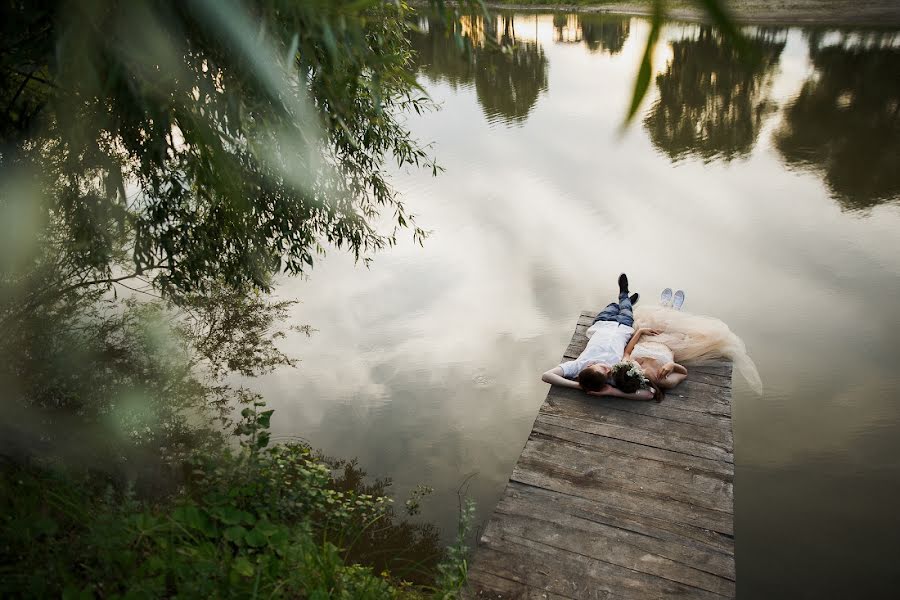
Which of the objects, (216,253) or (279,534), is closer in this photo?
(279,534)

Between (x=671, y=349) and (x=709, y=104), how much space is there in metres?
11.5

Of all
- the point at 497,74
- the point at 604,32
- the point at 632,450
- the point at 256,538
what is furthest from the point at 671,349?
the point at 604,32

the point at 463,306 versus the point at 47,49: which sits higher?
the point at 463,306

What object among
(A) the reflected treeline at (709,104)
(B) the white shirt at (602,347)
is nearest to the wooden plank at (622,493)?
(B) the white shirt at (602,347)

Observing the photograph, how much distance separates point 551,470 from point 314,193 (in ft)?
8.06

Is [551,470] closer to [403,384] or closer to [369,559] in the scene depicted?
[369,559]

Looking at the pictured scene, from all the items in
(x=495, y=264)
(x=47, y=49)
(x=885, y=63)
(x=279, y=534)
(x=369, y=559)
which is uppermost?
(x=885, y=63)

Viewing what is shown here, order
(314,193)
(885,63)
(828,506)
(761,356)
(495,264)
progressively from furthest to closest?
(885,63)
(495,264)
(761,356)
(314,193)
(828,506)

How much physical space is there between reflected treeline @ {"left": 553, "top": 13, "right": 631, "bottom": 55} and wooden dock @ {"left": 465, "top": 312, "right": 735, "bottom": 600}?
2010cm

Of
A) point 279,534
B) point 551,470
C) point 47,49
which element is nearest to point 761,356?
point 551,470

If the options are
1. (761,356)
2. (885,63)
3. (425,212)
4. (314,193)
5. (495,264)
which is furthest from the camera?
(885,63)

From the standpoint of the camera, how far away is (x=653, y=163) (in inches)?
428

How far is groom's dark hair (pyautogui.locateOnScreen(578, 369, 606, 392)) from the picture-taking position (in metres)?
4.20

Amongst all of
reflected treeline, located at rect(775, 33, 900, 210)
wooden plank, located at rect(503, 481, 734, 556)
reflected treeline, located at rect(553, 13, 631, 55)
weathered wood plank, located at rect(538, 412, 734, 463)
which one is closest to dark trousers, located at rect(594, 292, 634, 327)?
weathered wood plank, located at rect(538, 412, 734, 463)
